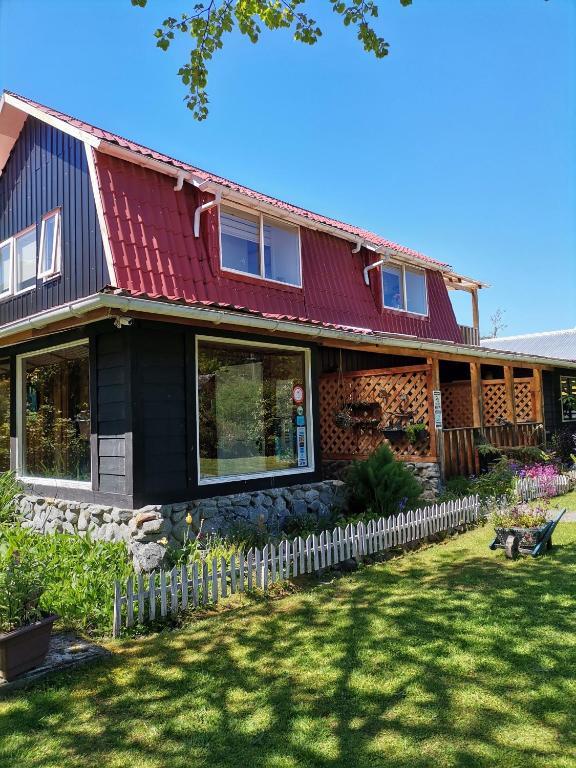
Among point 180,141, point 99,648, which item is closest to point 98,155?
point 180,141

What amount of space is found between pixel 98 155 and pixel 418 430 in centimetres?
747

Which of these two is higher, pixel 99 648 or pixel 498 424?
pixel 498 424

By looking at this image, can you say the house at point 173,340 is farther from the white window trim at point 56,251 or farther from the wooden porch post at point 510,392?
the wooden porch post at point 510,392

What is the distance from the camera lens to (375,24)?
5.79 m

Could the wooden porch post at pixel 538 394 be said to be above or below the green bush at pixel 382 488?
above

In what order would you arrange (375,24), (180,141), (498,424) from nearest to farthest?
(375,24) → (180,141) → (498,424)

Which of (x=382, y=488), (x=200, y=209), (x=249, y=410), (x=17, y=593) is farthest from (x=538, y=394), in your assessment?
(x=17, y=593)

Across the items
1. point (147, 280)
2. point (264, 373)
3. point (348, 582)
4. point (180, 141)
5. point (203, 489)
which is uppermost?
point (180, 141)

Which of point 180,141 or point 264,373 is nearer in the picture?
point 264,373

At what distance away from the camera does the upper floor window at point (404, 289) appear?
13867 mm

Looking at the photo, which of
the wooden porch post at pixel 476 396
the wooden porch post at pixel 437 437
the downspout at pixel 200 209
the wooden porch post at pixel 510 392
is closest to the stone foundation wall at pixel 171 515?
the wooden porch post at pixel 437 437

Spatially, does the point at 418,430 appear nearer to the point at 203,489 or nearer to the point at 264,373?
the point at 264,373

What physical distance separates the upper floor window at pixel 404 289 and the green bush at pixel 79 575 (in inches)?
370

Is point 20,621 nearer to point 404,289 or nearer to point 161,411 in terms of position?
point 161,411
